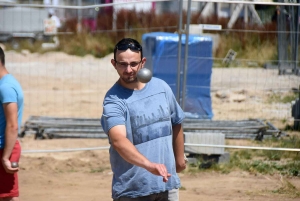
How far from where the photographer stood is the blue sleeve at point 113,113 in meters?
3.88

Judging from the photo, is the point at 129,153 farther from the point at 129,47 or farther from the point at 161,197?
the point at 129,47

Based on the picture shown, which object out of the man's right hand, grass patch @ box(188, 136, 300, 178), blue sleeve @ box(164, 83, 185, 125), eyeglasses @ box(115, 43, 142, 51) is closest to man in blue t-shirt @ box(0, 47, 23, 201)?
eyeglasses @ box(115, 43, 142, 51)

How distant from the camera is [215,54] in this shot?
42.5 feet

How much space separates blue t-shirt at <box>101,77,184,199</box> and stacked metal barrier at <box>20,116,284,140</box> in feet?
19.4

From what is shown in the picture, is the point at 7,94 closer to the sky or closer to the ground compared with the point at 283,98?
closer to the sky

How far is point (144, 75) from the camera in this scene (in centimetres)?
384

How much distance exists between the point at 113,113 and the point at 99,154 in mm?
6056

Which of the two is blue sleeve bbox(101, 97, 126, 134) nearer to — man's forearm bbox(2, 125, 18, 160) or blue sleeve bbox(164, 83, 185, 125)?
blue sleeve bbox(164, 83, 185, 125)

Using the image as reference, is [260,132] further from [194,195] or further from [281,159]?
[194,195]

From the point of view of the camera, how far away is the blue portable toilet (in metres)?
10.1

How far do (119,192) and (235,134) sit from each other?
6.79 metres

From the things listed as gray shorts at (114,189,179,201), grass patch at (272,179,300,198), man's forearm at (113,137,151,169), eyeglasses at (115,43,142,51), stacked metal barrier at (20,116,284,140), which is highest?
eyeglasses at (115,43,142,51)

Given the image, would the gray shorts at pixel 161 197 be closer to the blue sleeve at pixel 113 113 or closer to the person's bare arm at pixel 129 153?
the person's bare arm at pixel 129 153

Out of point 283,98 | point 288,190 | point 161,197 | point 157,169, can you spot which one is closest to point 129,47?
point 157,169
